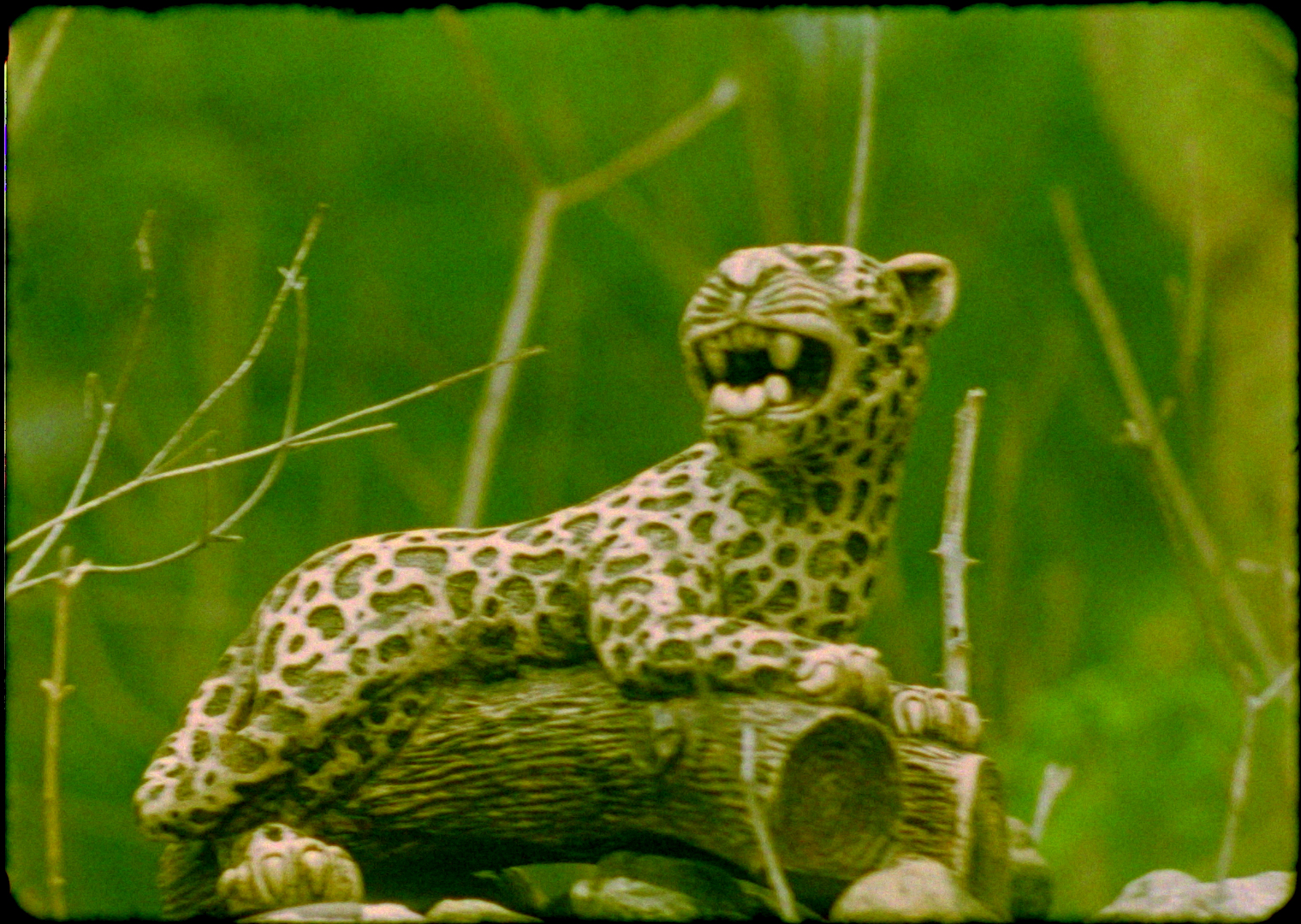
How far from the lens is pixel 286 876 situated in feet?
4.18

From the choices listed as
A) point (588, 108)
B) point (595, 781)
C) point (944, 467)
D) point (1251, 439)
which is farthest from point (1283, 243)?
point (595, 781)

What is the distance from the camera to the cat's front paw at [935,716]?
4.41ft

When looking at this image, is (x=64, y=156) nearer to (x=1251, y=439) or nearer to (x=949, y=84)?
(x=949, y=84)

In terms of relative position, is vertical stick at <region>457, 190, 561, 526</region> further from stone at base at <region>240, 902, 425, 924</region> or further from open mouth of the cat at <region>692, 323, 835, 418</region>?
stone at base at <region>240, 902, 425, 924</region>

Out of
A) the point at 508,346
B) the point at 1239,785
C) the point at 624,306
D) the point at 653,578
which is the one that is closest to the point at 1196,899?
the point at 1239,785

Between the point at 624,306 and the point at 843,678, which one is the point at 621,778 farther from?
the point at 624,306

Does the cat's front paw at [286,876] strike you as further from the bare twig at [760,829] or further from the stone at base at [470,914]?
the bare twig at [760,829]

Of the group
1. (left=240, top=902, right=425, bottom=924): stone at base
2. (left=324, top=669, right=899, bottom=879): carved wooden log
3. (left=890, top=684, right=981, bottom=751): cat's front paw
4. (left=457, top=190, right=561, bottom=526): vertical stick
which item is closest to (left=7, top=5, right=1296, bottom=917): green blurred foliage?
(left=457, top=190, right=561, bottom=526): vertical stick

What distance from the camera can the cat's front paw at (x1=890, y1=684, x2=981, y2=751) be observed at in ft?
4.41

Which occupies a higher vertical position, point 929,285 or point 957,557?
point 929,285

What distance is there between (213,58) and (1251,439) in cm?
206

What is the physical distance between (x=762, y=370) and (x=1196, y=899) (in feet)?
1.89

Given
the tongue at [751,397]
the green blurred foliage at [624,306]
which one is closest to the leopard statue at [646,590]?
the tongue at [751,397]

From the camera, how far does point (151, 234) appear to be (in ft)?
10.3
